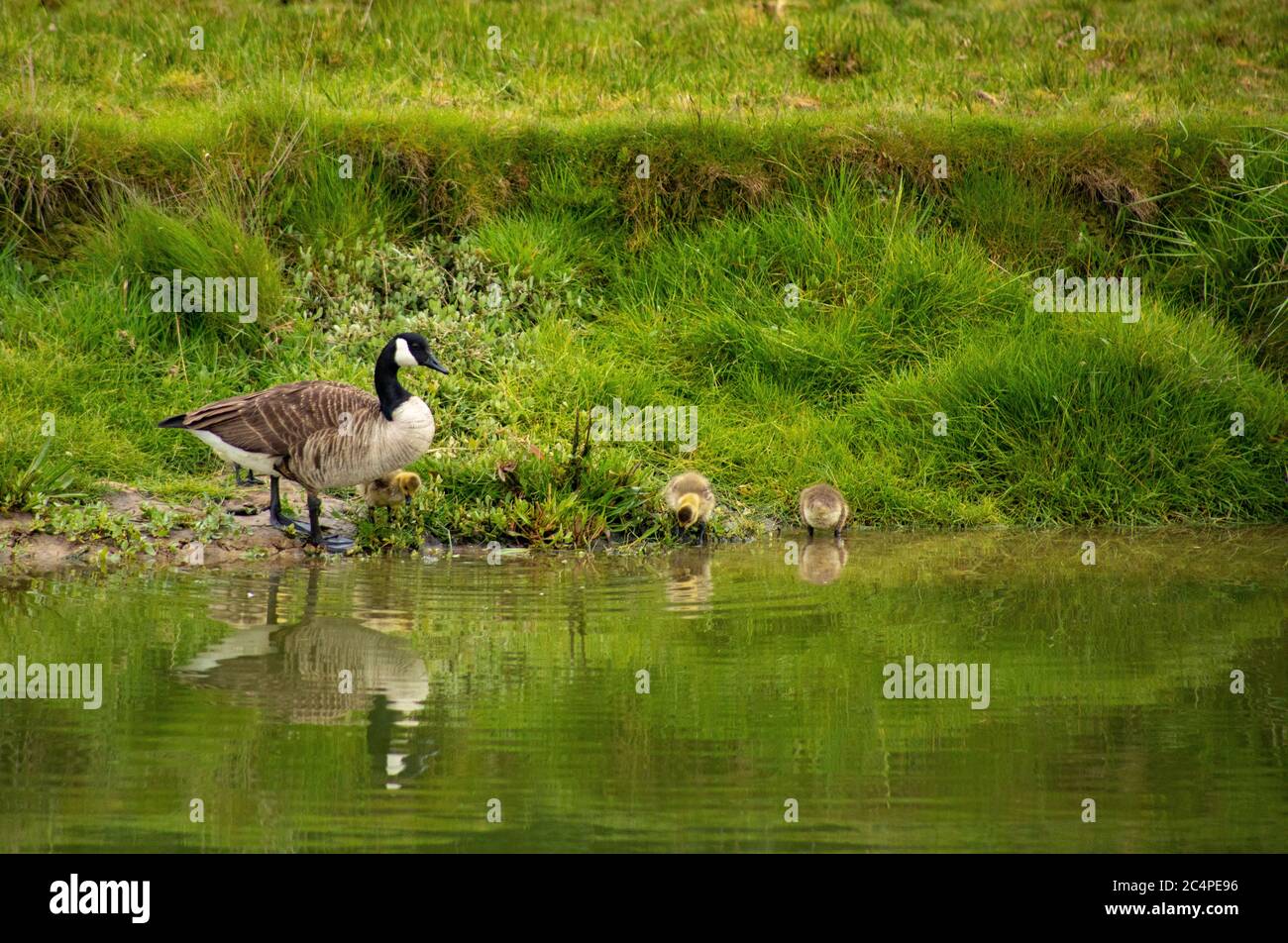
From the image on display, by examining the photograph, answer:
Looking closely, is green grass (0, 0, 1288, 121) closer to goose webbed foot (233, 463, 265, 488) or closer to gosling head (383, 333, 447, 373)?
goose webbed foot (233, 463, 265, 488)

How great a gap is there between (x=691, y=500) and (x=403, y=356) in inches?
82.8

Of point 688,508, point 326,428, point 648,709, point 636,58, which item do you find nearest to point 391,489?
point 326,428

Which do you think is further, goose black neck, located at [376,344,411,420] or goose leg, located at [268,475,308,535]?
goose leg, located at [268,475,308,535]

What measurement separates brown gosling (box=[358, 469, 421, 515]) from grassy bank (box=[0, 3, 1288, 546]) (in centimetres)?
14

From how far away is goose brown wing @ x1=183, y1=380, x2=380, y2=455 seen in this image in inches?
404

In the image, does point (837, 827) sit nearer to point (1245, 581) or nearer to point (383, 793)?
point (383, 793)

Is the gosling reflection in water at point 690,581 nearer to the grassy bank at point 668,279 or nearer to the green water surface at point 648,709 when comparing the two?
the green water surface at point 648,709

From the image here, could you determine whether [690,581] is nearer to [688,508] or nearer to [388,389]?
[688,508]

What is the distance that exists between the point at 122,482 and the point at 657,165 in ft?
17.2

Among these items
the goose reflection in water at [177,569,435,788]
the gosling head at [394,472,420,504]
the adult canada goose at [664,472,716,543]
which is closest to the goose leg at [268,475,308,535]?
the gosling head at [394,472,420,504]

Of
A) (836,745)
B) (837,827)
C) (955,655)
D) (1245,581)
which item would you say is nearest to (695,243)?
(1245,581)

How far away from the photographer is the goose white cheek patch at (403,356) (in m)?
10.5

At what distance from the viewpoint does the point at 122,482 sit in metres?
11.3

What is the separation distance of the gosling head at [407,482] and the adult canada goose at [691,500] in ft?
5.59
